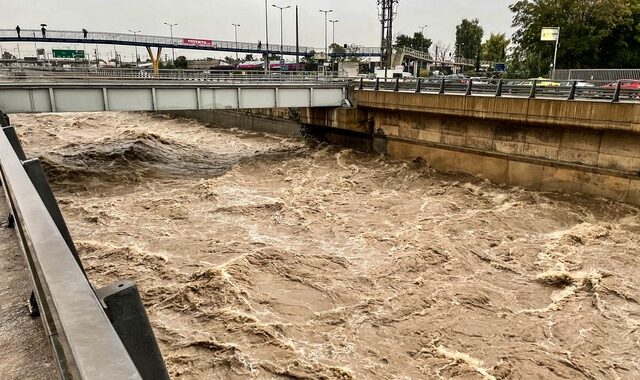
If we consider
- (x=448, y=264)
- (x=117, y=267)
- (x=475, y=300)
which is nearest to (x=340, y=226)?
(x=448, y=264)

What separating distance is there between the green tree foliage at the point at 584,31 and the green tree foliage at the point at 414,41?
7242 cm

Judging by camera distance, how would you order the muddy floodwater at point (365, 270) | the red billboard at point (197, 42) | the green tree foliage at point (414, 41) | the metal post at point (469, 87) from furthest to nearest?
the green tree foliage at point (414, 41), the red billboard at point (197, 42), the metal post at point (469, 87), the muddy floodwater at point (365, 270)

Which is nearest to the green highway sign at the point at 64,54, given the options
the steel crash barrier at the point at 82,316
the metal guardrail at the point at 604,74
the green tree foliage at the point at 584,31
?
the green tree foliage at the point at 584,31

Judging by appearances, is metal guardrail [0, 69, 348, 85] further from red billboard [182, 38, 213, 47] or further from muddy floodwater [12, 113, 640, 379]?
red billboard [182, 38, 213, 47]

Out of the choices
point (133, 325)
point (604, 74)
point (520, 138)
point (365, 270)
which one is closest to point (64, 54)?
point (604, 74)

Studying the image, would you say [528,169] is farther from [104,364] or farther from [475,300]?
[104,364]

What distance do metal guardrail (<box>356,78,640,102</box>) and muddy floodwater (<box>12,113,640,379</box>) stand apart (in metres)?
4.43

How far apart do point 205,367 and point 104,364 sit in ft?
27.5

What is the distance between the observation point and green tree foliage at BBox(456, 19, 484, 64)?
101812 mm

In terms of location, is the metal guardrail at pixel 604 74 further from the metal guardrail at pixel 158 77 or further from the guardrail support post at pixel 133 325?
the guardrail support post at pixel 133 325

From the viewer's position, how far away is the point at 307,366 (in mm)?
9055

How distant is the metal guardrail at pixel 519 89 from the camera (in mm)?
19156

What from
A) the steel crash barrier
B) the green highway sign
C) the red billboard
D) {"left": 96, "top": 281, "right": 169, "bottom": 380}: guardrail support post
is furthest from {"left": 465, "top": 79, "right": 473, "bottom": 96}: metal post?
the green highway sign

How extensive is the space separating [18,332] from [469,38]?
368 ft
